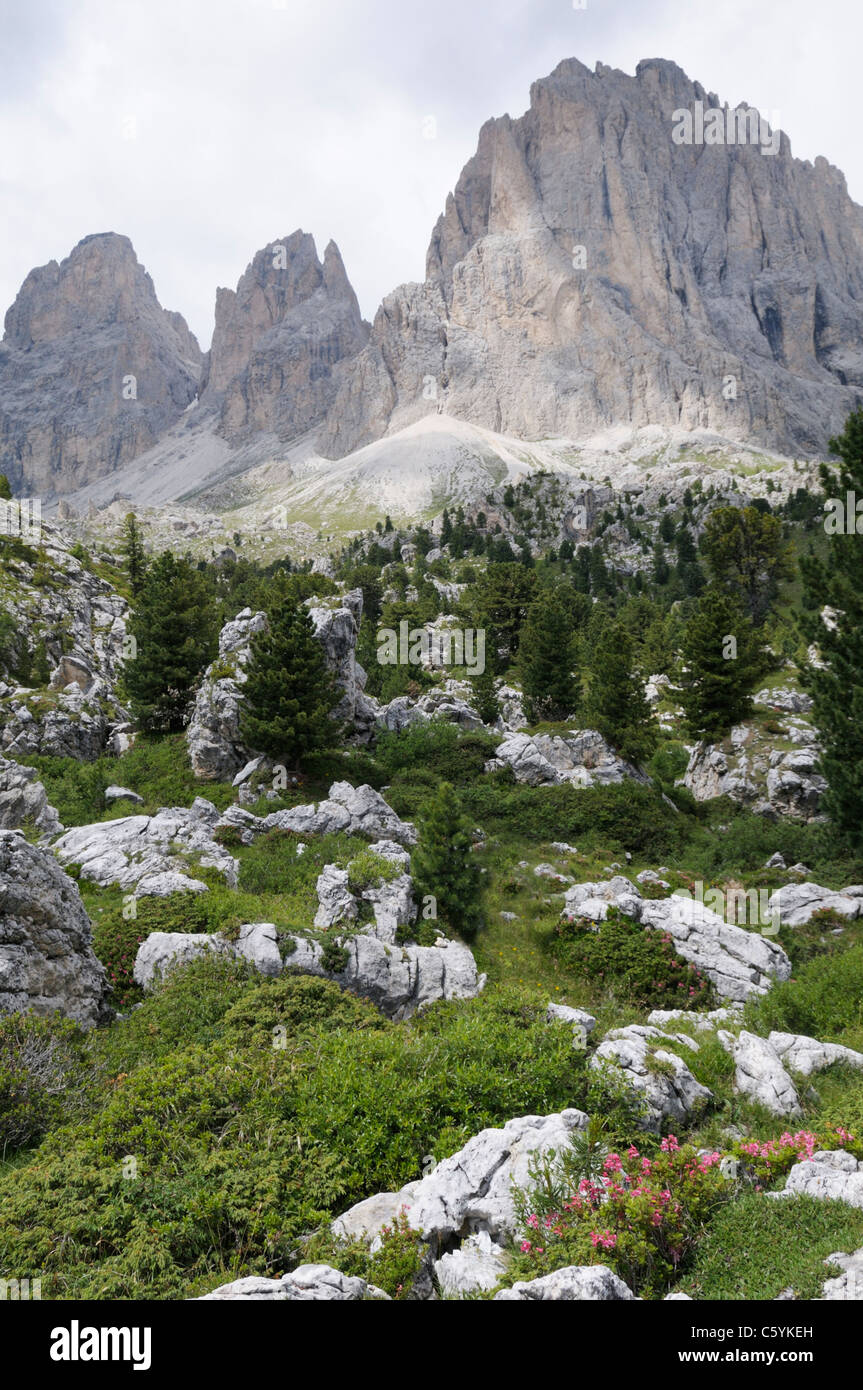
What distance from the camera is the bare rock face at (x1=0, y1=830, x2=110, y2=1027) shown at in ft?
38.8

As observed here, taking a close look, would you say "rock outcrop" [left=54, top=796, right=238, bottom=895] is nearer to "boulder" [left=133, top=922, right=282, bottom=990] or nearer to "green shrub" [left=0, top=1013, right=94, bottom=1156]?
"boulder" [left=133, top=922, right=282, bottom=990]

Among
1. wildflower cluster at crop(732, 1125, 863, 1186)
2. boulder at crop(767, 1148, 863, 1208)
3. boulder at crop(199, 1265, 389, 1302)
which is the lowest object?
wildflower cluster at crop(732, 1125, 863, 1186)

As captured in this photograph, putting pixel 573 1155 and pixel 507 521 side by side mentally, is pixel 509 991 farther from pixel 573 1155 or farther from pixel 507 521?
pixel 507 521

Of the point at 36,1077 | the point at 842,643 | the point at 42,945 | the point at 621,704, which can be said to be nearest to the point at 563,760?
the point at 621,704

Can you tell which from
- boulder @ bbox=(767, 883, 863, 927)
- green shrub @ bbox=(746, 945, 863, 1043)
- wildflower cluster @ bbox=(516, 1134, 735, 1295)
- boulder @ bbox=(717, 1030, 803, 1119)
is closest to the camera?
wildflower cluster @ bbox=(516, 1134, 735, 1295)

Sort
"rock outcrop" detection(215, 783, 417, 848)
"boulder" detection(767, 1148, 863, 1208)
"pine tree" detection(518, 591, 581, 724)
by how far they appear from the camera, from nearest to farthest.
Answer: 1. "boulder" detection(767, 1148, 863, 1208)
2. "rock outcrop" detection(215, 783, 417, 848)
3. "pine tree" detection(518, 591, 581, 724)

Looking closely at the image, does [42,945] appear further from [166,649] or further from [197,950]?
[166,649]

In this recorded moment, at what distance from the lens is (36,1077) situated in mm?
9789

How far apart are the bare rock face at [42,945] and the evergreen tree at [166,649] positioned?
891 inches

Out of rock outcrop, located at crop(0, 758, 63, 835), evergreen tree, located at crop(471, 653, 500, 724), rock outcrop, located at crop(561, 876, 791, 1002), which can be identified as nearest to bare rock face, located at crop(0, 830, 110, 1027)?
rock outcrop, located at crop(0, 758, 63, 835)

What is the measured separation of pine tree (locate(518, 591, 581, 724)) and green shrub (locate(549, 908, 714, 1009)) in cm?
2784

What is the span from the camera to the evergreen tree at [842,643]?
2041 cm

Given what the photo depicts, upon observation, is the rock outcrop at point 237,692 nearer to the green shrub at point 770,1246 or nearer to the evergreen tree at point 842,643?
the evergreen tree at point 842,643
